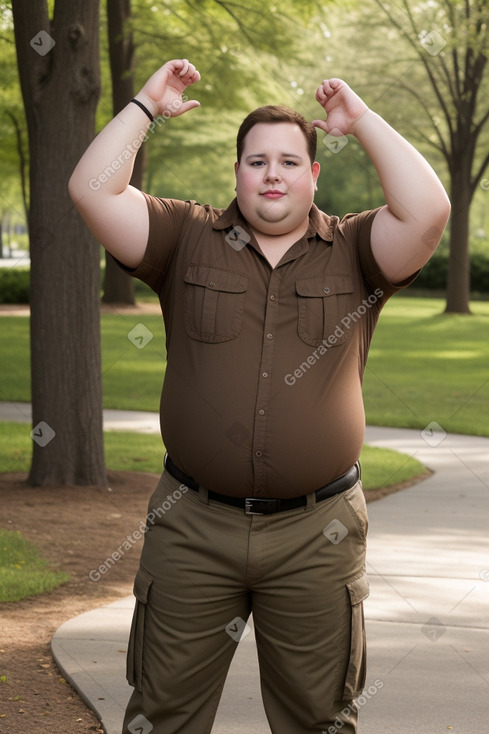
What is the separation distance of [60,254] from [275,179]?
5.52 metres

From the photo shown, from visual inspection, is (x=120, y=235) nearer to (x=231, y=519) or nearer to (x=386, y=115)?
(x=231, y=519)

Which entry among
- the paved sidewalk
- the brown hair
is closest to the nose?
the brown hair

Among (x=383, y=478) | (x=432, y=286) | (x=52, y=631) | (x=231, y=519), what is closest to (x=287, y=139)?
(x=231, y=519)

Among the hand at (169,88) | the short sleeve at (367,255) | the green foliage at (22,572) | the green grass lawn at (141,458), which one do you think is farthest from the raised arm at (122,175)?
the green grass lawn at (141,458)

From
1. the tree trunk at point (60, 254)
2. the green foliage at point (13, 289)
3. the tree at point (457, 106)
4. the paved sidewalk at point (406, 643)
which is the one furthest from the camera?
the green foliage at point (13, 289)

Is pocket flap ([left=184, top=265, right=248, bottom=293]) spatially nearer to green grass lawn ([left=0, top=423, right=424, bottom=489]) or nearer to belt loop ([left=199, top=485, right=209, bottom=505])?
belt loop ([left=199, top=485, right=209, bottom=505])

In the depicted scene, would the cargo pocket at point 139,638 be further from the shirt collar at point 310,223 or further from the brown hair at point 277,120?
the brown hair at point 277,120

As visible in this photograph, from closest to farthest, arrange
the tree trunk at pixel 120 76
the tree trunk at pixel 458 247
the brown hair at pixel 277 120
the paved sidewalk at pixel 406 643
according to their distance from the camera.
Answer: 1. the brown hair at pixel 277 120
2. the paved sidewalk at pixel 406 643
3. the tree trunk at pixel 120 76
4. the tree trunk at pixel 458 247

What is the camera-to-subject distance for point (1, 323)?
24.8 meters

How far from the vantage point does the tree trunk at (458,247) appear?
99.8 ft

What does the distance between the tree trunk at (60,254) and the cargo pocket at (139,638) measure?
208 inches

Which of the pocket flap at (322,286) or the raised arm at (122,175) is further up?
the raised arm at (122,175)

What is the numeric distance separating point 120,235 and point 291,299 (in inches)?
18.7

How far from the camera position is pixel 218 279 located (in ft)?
9.18
